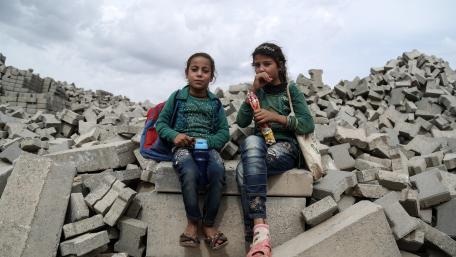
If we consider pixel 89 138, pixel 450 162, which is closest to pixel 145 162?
pixel 89 138

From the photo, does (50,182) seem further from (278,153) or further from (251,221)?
(278,153)

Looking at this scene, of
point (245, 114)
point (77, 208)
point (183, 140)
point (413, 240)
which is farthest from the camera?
point (245, 114)

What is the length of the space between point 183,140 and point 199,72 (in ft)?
2.45

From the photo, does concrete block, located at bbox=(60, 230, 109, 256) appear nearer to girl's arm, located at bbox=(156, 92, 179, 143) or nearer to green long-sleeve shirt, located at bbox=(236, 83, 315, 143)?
girl's arm, located at bbox=(156, 92, 179, 143)

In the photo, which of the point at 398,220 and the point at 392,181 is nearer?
the point at 398,220

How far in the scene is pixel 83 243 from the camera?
9.32 feet

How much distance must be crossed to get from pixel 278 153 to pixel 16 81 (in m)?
17.4

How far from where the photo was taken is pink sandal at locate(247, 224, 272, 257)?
2.56 meters

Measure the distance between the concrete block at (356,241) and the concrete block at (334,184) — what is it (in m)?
0.46

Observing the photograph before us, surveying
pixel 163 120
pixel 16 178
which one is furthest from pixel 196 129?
pixel 16 178

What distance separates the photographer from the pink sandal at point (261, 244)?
256cm

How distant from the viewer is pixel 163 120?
3324 millimetres

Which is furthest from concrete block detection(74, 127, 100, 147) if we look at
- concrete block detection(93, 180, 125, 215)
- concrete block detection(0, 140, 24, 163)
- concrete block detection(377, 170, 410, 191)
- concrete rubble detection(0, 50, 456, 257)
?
concrete block detection(377, 170, 410, 191)

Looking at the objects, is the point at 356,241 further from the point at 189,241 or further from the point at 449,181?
the point at 449,181
